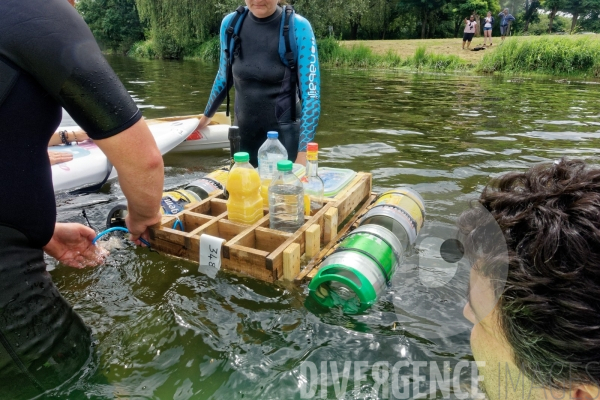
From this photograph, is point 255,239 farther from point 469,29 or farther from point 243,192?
point 469,29

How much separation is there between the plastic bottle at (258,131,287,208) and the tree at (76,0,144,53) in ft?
A: 158

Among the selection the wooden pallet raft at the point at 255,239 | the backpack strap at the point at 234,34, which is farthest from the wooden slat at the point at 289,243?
the backpack strap at the point at 234,34

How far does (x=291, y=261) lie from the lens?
222 centimetres

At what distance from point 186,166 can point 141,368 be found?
4.10 m

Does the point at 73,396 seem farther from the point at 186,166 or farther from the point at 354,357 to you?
the point at 186,166

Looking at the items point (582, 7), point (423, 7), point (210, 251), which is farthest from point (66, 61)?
point (582, 7)

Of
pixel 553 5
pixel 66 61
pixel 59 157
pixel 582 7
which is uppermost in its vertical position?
pixel 553 5

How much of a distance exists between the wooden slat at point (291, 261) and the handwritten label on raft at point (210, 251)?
0.38m

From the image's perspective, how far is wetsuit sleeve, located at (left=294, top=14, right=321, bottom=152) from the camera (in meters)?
3.57

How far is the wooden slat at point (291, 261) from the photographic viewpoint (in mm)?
2207

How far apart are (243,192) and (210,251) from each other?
410 millimetres

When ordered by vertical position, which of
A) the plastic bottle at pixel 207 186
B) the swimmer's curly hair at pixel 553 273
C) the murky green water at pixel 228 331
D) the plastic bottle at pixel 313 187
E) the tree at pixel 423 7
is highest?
the tree at pixel 423 7

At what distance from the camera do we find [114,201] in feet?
14.5

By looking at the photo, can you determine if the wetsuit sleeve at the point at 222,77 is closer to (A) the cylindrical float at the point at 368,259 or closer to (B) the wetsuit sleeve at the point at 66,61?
(A) the cylindrical float at the point at 368,259
